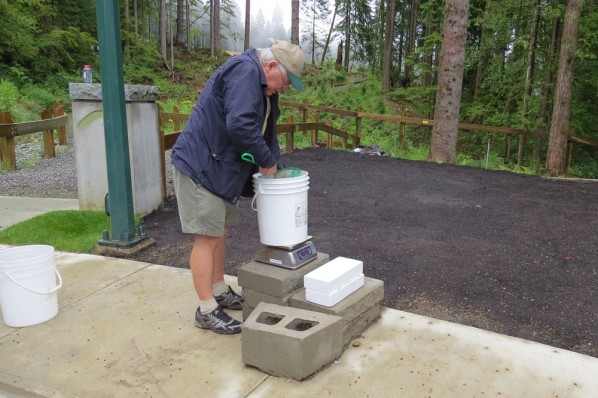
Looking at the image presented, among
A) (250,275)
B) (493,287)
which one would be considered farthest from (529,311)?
(250,275)

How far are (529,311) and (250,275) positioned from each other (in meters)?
1.79

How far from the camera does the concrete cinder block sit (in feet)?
7.42

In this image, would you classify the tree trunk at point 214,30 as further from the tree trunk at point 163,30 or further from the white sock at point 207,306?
the white sock at point 207,306

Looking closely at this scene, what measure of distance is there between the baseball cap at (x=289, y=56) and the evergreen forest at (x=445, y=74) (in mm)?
7757

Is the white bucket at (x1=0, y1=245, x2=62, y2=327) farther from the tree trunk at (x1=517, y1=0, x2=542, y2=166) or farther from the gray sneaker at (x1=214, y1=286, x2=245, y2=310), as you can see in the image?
the tree trunk at (x1=517, y1=0, x2=542, y2=166)

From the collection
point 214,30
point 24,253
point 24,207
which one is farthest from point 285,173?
point 214,30

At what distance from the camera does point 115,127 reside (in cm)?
399

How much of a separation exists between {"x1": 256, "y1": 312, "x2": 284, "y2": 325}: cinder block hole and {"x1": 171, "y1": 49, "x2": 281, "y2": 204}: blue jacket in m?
0.66

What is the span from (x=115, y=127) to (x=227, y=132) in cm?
191

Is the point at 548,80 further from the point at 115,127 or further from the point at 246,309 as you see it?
the point at 246,309

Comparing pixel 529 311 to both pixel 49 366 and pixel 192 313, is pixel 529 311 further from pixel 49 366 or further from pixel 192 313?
pixel 49 366

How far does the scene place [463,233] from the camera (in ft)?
15.3

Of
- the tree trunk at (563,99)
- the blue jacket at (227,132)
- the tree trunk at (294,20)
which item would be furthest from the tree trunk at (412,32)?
the blue jacket at (227,132)

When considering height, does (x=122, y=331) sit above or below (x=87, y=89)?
below
